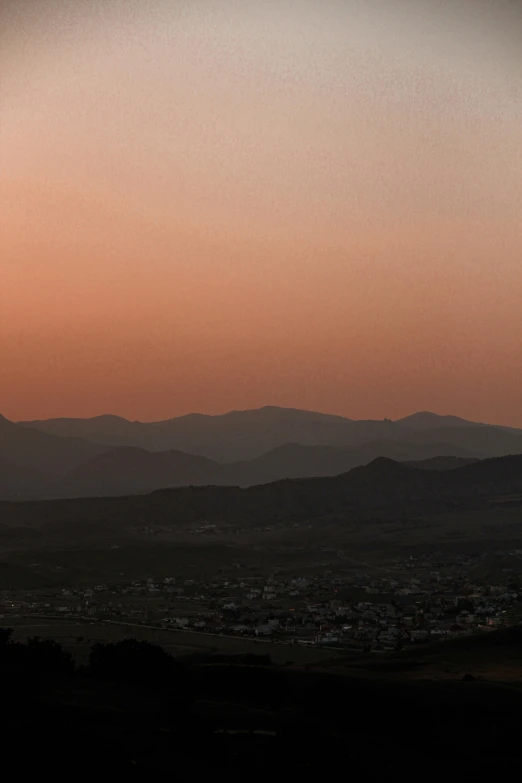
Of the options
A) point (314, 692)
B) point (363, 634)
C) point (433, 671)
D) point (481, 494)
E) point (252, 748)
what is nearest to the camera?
point (252, 748)

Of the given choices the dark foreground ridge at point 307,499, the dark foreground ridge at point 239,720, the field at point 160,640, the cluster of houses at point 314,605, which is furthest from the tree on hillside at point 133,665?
the dark foreground ridge at point 307,499

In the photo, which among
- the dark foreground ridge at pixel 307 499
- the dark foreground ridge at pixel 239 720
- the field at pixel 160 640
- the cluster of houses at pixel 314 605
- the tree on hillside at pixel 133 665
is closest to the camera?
the dark foreground ridge at pixel 239 720

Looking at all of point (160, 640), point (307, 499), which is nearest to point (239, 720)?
point (160, 640)

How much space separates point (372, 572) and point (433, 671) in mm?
41327

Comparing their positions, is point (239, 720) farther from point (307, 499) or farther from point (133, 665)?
point (307, 499)

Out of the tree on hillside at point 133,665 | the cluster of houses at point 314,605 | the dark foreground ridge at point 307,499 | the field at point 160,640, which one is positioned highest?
the dark foreground ridge at point 307,499

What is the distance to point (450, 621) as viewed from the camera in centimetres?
5119

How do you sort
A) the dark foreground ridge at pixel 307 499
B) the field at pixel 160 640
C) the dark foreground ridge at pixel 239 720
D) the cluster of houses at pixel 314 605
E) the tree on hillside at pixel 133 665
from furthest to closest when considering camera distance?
the dark foreground ridge at pixel 307 499, the cluster of houses at pixel 314 605, the field at pixel 160 640, the tree on hillside at pixel 133 665, the dark foreground ridge at pixel 239 720

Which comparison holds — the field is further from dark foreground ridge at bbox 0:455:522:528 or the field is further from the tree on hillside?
dark foreground ridge at bbox 0:455:522:528

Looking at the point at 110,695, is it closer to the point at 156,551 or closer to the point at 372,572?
the point at 372,572

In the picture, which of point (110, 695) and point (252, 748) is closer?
point (252, 748)

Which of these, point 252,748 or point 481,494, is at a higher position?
point 481,494

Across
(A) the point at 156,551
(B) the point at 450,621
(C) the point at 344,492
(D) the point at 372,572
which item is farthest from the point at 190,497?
(B) the point at 450,621

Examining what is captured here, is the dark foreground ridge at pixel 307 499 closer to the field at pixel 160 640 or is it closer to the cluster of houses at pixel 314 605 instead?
the cluster of houses at pixel 314 605
